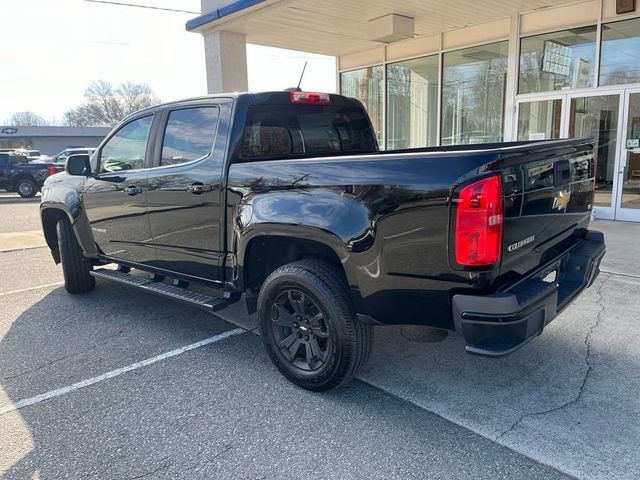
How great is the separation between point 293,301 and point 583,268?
2.03 m

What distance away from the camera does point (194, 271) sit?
13.6ft

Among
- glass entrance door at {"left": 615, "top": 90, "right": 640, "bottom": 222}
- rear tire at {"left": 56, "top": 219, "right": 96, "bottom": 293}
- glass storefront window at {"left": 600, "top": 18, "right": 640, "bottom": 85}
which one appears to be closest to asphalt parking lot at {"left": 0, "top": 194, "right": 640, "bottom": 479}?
rear tire at {"left": 56, "top": 219, "right": 96, "bottom": 293}

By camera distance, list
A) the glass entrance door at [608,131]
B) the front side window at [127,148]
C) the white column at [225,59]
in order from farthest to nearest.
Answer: the white column at [225,59] < the glass entrance door at [608,131] < the front side window at [127,148]

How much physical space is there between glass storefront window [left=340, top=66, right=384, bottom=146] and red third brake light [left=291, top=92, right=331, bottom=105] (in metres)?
8.90

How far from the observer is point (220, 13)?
9766mm

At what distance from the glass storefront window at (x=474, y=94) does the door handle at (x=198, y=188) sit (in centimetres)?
847

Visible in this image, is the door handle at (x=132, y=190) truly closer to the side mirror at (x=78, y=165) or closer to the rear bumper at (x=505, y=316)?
the side mirror at (x=78, y=165)

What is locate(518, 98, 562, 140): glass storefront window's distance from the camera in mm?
9641

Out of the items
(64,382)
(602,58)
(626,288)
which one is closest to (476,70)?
(602,58)

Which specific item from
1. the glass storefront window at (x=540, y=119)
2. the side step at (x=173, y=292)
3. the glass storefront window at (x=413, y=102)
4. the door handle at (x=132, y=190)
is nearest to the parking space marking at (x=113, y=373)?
the side step at (x=173, y=292)

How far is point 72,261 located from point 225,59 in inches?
266

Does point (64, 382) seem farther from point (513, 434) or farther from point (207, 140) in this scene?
point (513, 434)

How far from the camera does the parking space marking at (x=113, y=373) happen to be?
329 centimetres

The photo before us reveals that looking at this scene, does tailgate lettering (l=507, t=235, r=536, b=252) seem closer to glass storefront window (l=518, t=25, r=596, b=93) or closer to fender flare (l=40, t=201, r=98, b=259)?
fender flare (l=40, t=201, r=98, b=259)
